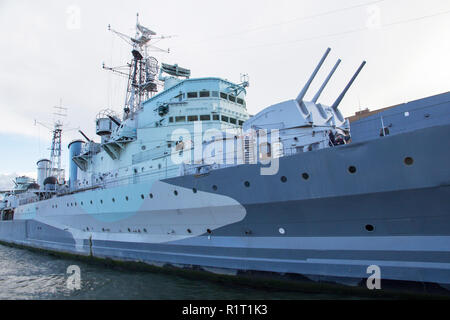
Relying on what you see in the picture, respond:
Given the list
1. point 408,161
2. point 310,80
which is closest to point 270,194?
point 408,161

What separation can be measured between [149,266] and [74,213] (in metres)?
6.64

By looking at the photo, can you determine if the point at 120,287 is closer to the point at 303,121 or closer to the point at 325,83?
the point at 303,121

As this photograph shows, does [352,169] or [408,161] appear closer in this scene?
[408,161]

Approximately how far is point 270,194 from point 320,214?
4.36 ft

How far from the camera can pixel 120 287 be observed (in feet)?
28.3

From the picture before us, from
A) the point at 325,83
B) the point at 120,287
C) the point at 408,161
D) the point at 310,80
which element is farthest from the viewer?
the point at 325,83

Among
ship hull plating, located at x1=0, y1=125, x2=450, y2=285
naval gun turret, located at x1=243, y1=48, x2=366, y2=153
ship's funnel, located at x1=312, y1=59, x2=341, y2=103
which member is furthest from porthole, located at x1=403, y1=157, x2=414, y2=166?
ship's funnel, located at x1=312, y1=59, x2=341, y2=103

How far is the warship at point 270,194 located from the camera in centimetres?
570

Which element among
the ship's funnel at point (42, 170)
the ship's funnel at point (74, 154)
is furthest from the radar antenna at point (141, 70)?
the ship's funnel at point (42, 170)

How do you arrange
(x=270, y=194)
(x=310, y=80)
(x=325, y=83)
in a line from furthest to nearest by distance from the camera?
(x=325, y=83)
(x=310, y=80)
(x=270, y=194)

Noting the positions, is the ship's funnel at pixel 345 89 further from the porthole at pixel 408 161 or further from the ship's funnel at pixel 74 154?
the ship's funnel at pixel 74 154

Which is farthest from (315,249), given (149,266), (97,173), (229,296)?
(97,173)
